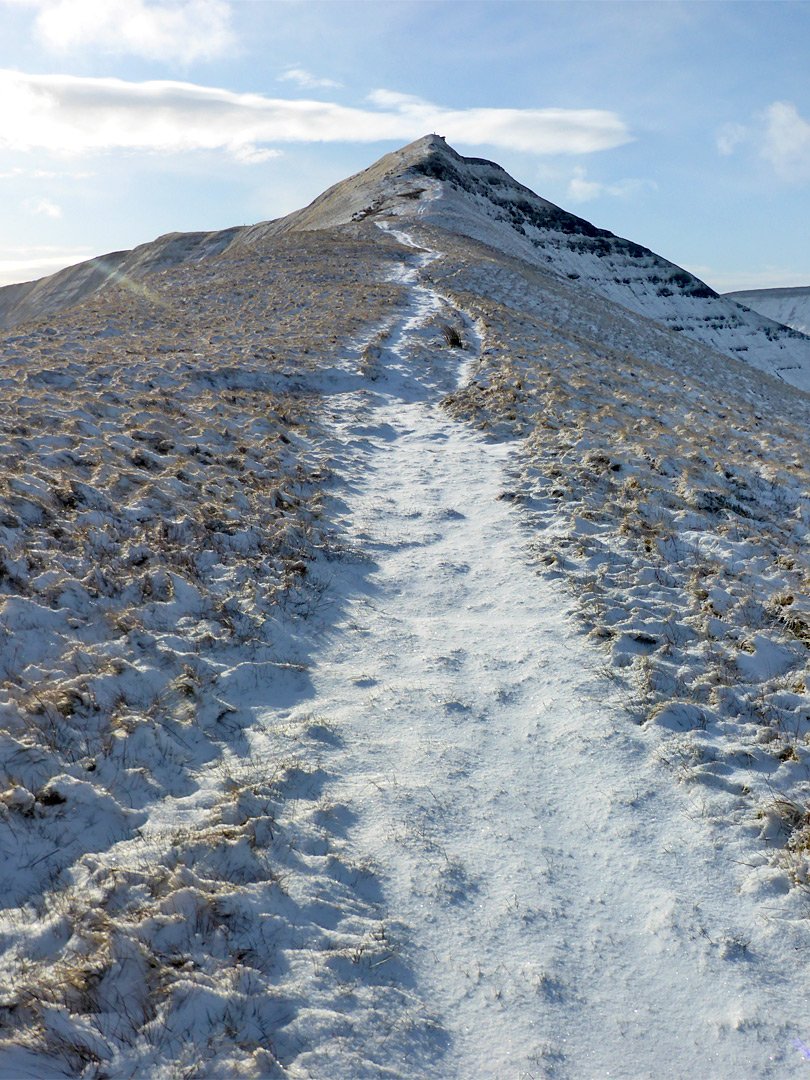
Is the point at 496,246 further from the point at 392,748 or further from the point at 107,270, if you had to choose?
the point at 107,270

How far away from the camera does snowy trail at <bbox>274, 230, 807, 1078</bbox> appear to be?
146 inches

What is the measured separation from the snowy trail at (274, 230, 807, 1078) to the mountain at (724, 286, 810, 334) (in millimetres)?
197680

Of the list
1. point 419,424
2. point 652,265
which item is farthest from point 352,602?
point 652,265

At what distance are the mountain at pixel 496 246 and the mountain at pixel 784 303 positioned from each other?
9702cm

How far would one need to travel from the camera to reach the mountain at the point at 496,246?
200 feet

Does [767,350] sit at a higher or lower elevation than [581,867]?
higher

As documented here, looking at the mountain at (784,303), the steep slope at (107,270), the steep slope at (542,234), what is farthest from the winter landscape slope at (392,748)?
the mountain at (784,303)

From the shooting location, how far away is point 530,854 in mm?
4809

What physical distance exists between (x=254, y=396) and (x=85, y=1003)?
13.6 m

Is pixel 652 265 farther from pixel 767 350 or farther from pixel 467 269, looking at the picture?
pixel 467 269

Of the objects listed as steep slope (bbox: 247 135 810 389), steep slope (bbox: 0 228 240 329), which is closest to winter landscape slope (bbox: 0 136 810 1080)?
steep slope (bbox: 247 135 810 389)

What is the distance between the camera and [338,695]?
644 cm

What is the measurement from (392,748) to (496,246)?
181 ft

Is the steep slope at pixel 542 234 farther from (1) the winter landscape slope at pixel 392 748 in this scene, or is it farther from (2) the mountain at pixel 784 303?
(2) the mountain at pixel 784 303
